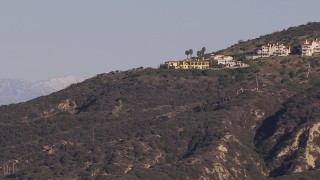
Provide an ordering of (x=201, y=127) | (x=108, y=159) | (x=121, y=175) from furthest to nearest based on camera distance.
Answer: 1. (x=201, y=127)
2. (x=108, y=159)
3. (x=121, y=175)

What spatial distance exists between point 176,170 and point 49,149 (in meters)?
29.4

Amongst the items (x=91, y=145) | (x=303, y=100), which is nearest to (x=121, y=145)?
(x=91, y=145)

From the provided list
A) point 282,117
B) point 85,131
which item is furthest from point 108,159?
point 282,117

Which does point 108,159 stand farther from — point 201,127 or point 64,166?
point 201,127

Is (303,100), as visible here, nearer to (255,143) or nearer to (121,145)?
(255,143)

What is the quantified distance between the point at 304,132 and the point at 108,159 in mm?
30014

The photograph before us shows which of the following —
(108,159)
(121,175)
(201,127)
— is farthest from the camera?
(201,127)

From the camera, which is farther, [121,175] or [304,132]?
[304,132]

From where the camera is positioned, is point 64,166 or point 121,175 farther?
point 64,166

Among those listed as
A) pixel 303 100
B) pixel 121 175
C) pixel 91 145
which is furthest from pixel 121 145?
pixel 303 100

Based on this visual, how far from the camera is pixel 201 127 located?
192 metres

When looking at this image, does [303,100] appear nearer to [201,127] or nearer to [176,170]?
[201,127]

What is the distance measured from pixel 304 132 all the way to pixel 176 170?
25.1 meters

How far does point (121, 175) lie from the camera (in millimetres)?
168500
